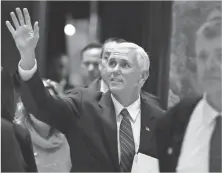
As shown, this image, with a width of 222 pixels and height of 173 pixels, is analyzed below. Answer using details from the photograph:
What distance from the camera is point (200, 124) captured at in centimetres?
210

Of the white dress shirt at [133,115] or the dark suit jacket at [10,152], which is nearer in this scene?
the dark suit jacket at [10,152]

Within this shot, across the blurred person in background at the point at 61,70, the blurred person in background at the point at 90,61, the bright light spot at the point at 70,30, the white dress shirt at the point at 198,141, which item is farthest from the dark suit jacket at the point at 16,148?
the bright light spot at the point at 70,30

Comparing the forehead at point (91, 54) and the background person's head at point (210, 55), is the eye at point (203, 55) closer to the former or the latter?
the background person's head at point (210, 55)

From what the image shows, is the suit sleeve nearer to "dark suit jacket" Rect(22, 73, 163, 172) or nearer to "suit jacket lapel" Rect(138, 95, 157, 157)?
"dark suit jacket" Rect(22, 73, 163, 172)

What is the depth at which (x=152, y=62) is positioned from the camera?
2.27 m

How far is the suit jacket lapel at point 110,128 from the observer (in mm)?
2117

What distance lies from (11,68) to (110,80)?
20.5 inches

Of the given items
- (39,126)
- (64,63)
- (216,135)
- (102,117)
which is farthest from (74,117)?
(64,63)

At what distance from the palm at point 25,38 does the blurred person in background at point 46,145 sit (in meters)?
0.42

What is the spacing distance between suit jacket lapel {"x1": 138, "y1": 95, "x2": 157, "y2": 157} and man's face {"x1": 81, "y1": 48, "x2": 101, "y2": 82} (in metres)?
0.86

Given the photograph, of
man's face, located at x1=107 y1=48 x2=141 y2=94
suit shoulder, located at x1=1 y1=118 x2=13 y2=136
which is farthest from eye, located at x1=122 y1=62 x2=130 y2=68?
suit shoulder, located at x1=1 y1=118 x2=13 y2=136

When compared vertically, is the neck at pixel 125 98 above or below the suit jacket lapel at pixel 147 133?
above

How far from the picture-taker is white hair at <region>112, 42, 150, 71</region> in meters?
2.17

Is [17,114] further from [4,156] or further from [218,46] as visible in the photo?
[218,46]
